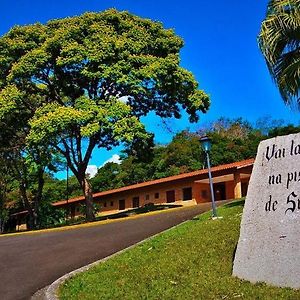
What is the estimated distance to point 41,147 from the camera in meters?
24.1

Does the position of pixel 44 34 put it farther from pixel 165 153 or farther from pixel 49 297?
pixel 165 153

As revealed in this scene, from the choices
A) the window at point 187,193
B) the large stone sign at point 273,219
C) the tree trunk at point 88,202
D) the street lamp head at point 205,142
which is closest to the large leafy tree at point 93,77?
the tree trunk at point 88,202

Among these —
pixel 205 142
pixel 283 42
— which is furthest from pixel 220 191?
pixel 283 42

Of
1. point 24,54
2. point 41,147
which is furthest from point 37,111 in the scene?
point 24,54

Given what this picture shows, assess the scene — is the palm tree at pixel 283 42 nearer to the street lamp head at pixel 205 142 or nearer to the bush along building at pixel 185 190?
the street lamp head at pixel 205 142

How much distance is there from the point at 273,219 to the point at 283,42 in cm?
738

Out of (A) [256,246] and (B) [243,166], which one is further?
(B) [243,166]

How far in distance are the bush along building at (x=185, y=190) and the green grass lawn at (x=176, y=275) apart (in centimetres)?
2096

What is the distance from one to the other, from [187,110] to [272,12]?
13.1 metres

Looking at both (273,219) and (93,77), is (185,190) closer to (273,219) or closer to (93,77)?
(93,77)

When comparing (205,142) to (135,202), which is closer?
(205,142)

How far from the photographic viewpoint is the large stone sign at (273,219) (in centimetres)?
621

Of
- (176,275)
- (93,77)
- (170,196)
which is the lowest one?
(176,275)

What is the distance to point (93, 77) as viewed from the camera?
23.0 metres
